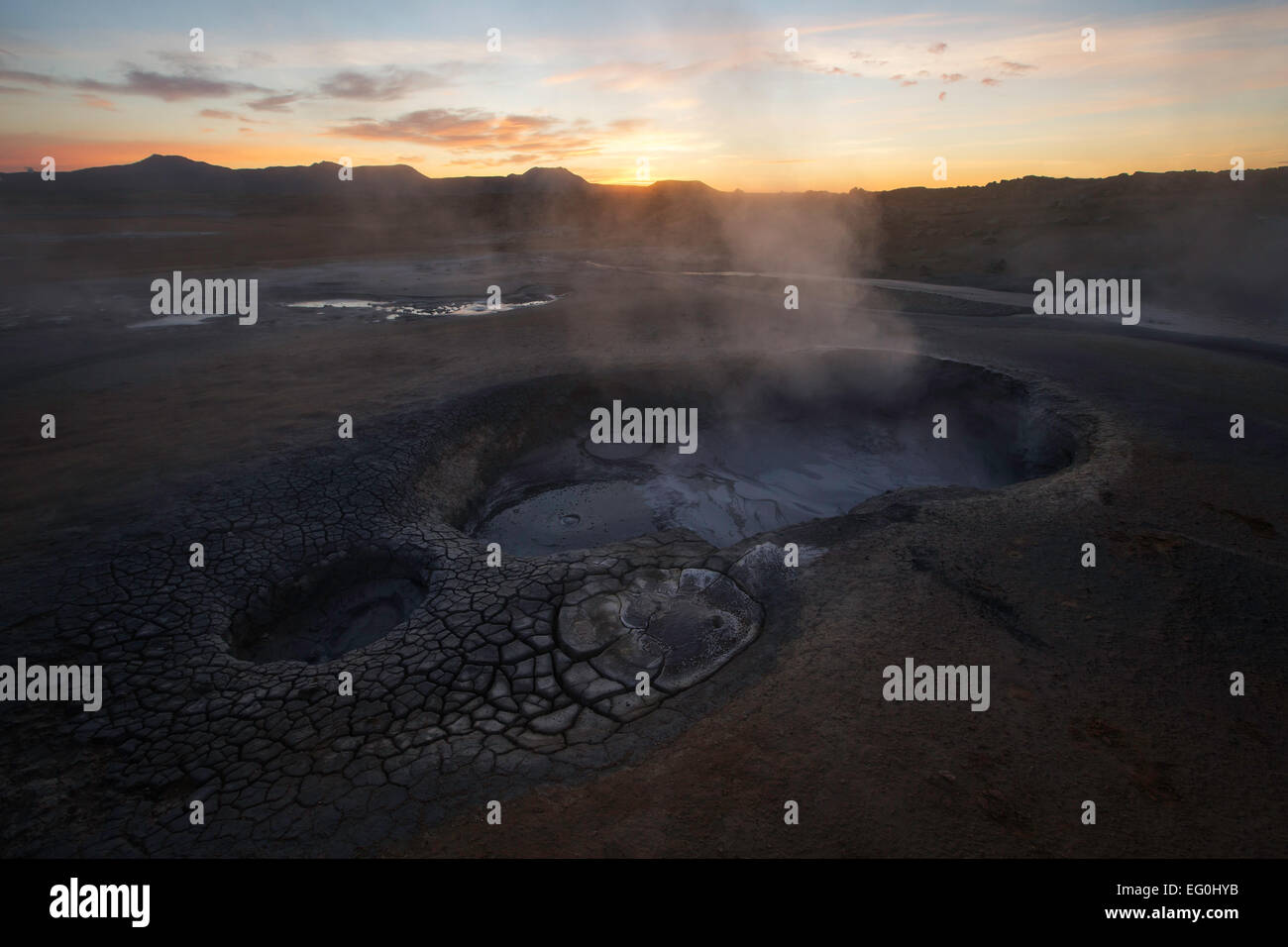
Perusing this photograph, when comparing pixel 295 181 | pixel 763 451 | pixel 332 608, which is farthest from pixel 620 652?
pixel 295 181

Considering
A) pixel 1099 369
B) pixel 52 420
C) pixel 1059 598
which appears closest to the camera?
pixel 1059 598

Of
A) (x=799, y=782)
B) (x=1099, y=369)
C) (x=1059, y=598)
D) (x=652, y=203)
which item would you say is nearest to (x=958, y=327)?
(x=1099, y=369)

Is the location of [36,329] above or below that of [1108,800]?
above

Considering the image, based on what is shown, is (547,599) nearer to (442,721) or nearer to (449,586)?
(449,586)

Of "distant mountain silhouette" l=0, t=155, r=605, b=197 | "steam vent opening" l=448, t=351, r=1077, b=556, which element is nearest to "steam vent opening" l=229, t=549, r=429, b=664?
"steam vent opening" l=448, t=351, r=1077, b=556
